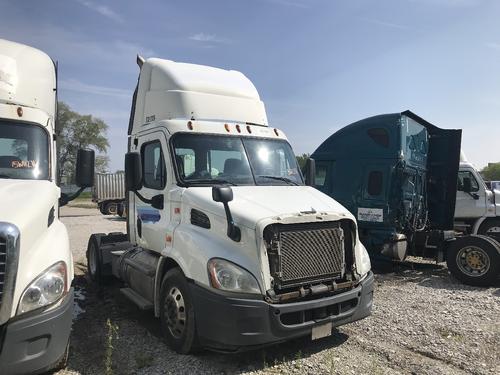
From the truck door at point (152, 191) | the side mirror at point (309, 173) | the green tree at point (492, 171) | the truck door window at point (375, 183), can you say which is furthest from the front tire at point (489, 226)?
the green tree at point (492, 171)

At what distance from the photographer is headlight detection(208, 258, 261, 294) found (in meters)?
4.29

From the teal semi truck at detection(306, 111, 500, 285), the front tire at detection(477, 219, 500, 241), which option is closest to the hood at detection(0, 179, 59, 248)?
the teal semi truck at detection(306, 111, 500, 285)

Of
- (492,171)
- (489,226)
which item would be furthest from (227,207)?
(492,171)

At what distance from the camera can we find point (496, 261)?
327 inches

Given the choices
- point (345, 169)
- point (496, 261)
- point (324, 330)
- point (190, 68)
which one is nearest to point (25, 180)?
point (190, 68)

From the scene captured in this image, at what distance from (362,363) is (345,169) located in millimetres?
6351

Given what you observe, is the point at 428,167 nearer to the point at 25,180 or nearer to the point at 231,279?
the point at 231,279

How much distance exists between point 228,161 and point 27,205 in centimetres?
245

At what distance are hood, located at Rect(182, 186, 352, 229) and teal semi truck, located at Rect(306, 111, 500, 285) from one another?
3.84 meters

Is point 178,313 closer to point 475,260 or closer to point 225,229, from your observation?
point 225,229

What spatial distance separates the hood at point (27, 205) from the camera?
3602mm

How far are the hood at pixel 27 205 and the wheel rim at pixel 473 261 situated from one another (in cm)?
767

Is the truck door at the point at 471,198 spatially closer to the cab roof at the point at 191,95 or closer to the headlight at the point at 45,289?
the cab roof at the point at 191,95

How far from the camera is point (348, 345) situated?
16.9 feet
